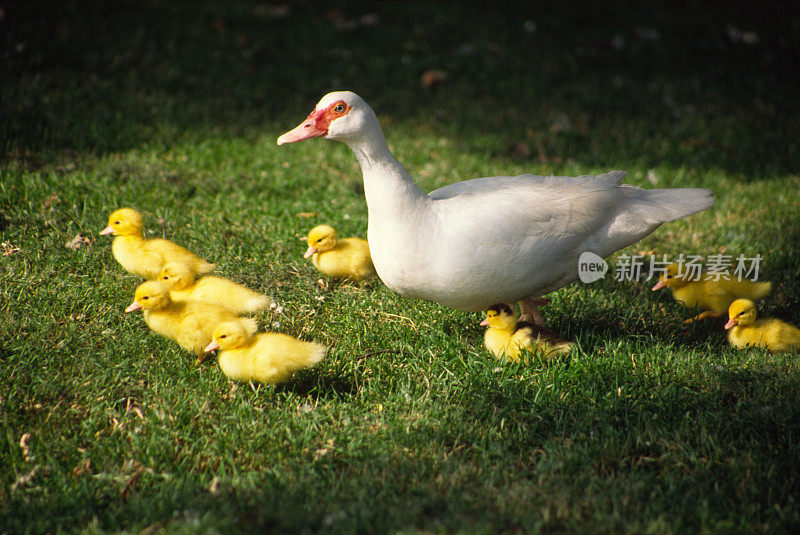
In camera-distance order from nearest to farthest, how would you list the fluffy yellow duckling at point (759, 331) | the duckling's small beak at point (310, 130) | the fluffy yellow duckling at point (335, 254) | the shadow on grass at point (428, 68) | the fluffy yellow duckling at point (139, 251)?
the duckling's small beak at point (310, 130) < the fluffy yellow duckling at point (759, 331) < the fluffy yellow duckling at point (139, 251) < the fluffy yellow duckling at point (335, 254) < the shadow on grass at point (428, 68)

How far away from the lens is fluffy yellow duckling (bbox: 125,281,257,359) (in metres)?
Result: 3.27

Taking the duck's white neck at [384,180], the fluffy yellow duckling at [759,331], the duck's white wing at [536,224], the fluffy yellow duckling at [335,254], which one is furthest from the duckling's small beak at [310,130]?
the fluffy yellow duckling at [759,331]

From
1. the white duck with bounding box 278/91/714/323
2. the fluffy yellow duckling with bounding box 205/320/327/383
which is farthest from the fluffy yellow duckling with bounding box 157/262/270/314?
the white duck with bounding box 278/91/714/323

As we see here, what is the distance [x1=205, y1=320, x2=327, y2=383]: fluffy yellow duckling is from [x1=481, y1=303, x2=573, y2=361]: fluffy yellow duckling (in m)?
0.94

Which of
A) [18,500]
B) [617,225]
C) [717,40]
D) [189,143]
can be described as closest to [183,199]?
[189,143]

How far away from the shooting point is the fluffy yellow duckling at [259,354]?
9.82ft

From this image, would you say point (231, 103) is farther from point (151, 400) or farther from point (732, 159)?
point (732, 159)

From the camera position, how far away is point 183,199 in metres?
4.99

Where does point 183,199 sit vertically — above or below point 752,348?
above

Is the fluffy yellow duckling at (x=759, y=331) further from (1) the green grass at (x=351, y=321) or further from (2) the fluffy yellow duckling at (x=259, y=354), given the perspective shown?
(2) the fluffy yellow duckling at (x=259, y=354)

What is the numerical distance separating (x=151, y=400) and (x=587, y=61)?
7.20m

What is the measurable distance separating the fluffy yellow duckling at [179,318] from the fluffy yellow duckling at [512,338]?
4.21 feet

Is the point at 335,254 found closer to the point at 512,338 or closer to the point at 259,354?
the point at 259,354

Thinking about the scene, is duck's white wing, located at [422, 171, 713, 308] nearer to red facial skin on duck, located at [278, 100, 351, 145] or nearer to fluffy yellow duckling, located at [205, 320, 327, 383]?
red facial skin on duck, located at [278, 100, 351, 145]
